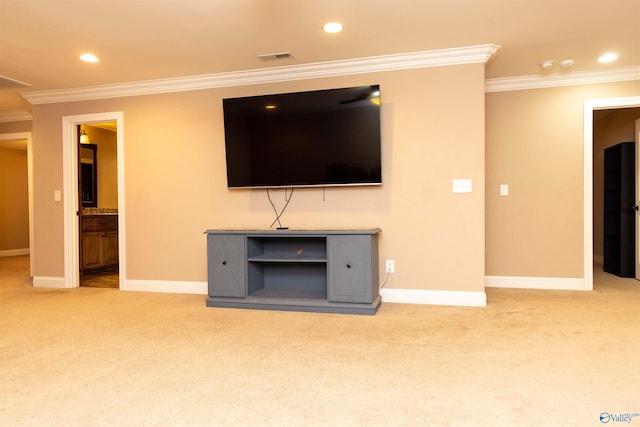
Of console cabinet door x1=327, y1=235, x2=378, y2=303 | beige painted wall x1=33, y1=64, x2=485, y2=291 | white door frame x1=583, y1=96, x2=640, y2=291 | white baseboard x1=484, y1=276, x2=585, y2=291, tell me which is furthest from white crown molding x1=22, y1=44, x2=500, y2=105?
white baseboard x1=484, y1=276, x2=585, y2=291

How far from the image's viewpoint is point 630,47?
3.49 metres

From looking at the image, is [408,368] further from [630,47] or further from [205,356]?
[630,47]

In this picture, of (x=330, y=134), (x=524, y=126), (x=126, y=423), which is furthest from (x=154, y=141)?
(x=524, y=126)

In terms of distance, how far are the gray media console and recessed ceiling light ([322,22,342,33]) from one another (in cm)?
159

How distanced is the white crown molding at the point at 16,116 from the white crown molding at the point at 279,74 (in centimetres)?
120

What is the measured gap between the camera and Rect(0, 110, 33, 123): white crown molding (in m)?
5.67

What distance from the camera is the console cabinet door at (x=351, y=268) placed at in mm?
3330

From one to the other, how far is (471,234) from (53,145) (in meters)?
4.74

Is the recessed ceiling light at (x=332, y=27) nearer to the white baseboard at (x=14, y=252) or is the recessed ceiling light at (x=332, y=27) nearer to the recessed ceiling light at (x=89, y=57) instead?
the recessed ceiling light at (x=89, y=57)

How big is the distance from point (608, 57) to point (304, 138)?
2.93m

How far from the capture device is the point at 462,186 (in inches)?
142

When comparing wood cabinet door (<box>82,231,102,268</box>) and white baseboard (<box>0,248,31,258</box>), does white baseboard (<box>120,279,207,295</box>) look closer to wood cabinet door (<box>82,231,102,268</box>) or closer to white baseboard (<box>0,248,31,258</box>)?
wood cabinet door (<box>82,231,102,268</box>)

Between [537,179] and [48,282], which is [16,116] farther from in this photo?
[537,179]

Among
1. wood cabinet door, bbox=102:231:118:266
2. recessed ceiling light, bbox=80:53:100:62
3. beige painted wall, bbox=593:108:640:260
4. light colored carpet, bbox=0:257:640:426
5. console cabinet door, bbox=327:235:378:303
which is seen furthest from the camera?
wood cabinet door, bbox=102:231:118:266
